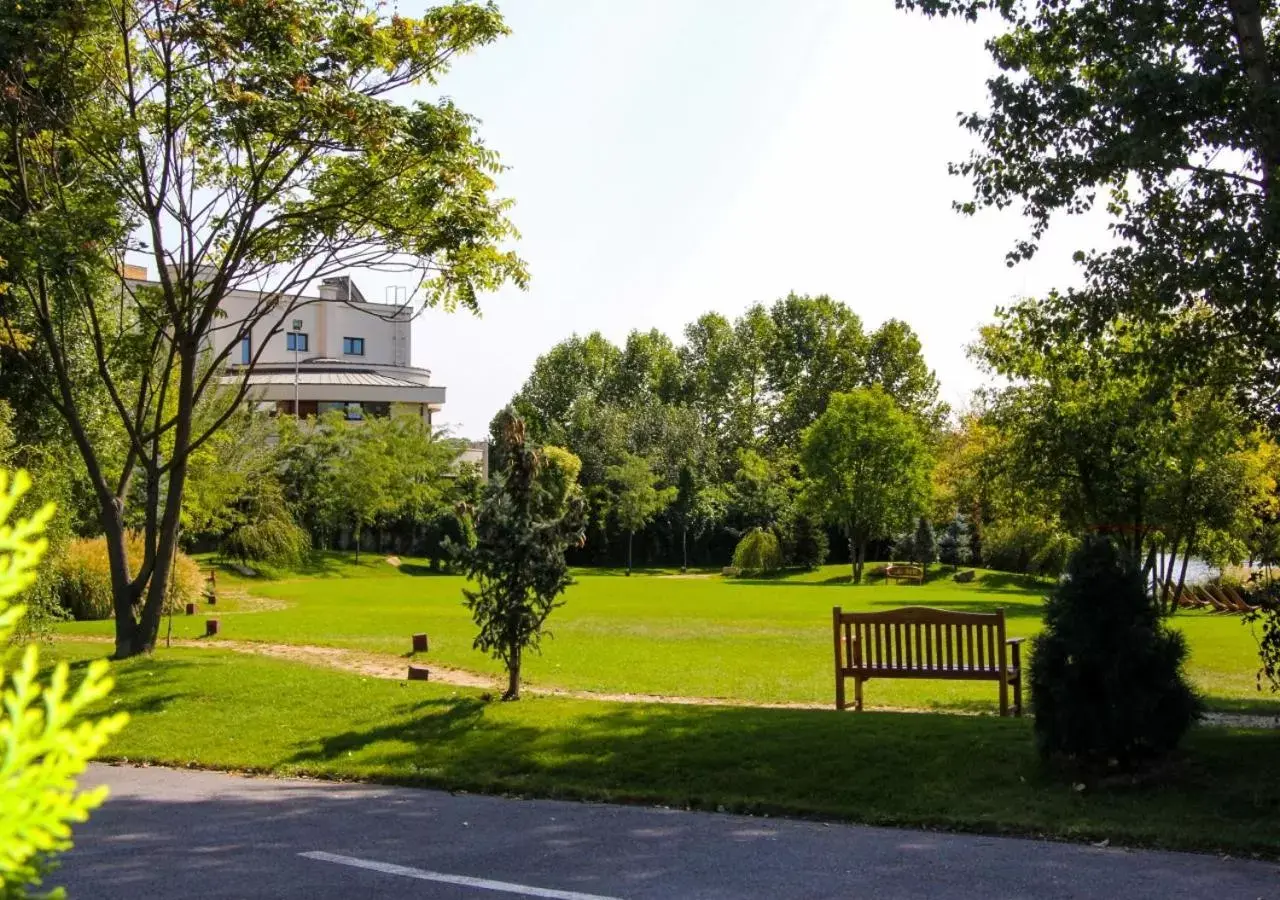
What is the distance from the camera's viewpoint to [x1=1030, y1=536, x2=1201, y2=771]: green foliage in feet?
29.6

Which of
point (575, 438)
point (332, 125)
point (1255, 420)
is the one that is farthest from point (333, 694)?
point (575, 438)

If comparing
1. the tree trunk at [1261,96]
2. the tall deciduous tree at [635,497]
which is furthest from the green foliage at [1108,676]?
the tall deciduous tree at [635,497]

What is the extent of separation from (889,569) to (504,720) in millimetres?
44165

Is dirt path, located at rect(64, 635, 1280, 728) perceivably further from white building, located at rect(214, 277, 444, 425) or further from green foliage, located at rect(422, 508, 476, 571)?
white building, located at rect(214, 277, 444, 425)

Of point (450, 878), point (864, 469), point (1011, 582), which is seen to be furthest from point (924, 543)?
point (450, 878)

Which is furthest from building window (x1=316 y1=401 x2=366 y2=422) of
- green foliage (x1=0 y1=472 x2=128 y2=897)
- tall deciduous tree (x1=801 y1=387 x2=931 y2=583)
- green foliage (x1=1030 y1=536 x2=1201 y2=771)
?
green foliage (x1=0 y1=472 x2=128 y2=897)

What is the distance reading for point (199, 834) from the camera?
8305 millimetres

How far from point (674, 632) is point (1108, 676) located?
16743 mm

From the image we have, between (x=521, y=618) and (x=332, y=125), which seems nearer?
(x=521, y=618)

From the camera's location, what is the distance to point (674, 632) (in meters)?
25.3

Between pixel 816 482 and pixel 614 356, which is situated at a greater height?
pixel 614 356

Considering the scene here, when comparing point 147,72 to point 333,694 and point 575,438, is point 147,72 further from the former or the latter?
point 575,438

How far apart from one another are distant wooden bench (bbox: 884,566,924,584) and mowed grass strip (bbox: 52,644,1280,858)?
133ft

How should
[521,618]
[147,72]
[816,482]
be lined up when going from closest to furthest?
[521,618] → [147,72] → [816,482]
